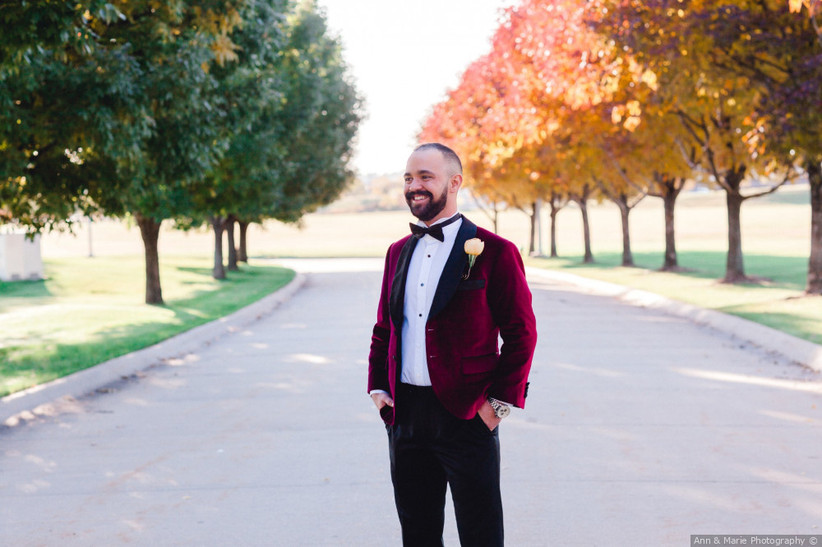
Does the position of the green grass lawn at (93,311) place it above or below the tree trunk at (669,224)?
below

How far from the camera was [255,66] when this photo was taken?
16.5 metres

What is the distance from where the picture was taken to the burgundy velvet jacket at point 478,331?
12.0ft

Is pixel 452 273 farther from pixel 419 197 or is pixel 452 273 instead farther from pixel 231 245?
pixel 231 245

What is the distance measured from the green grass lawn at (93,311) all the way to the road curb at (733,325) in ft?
28.5

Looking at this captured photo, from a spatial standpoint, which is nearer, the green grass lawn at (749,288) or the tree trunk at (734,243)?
the green grass lawn at (749,288)

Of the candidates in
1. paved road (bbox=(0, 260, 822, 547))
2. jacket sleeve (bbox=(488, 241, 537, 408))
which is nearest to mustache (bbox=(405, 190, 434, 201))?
jacket sleeve (bbox=(488, 241, 537, 408))

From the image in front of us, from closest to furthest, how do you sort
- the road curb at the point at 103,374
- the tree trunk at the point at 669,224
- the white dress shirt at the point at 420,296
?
the white dress shirt at the point at 420,296 < the road curb at the point at 103,374 < the tree trunk at the point at 669,224

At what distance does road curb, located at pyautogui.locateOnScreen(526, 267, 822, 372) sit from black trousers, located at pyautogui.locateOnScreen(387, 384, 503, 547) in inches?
343

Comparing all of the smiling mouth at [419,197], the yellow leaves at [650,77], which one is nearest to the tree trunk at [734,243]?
the yellow leaves at [650,77]

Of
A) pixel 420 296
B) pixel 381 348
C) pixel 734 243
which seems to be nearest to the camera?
pixel 420 296

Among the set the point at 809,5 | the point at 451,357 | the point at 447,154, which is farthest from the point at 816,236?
the point at 451,357

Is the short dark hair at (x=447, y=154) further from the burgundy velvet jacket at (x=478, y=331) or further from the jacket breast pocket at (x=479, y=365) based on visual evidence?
the jacket breast pocket at (x=479, y=365)

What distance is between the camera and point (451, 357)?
3650 mm

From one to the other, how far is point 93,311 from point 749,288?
14888mm
